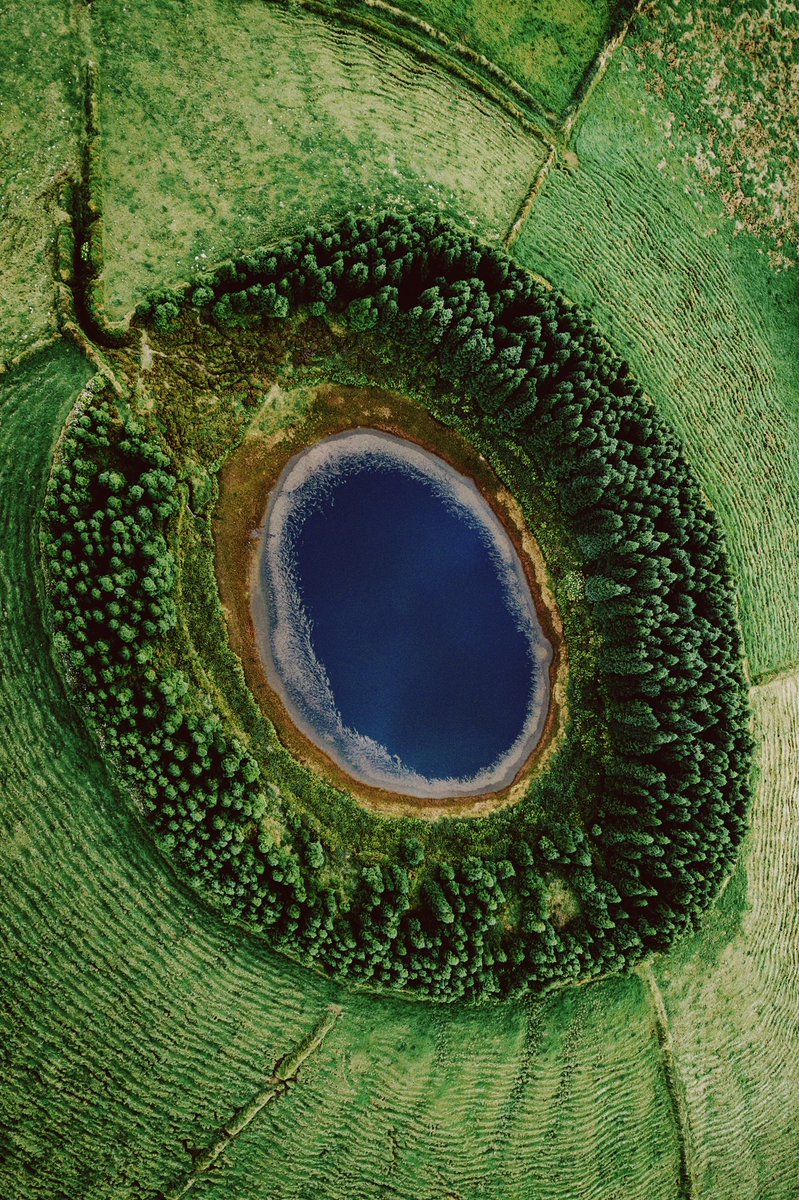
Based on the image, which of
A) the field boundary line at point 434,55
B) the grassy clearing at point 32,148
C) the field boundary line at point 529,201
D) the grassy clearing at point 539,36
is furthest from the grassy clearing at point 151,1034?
the grassy clearing at point 539,36

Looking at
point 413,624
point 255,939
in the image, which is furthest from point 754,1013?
point 413,624

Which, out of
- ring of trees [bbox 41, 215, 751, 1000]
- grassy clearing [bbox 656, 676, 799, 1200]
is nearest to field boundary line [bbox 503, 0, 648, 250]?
ring of trees [bbox 41, 215, 751, 1000]

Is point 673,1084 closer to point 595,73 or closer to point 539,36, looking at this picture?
point 595,73

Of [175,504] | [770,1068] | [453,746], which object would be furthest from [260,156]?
[770,1068]

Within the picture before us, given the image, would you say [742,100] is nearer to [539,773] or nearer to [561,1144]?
[539,773]

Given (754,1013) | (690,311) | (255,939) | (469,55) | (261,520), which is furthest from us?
(690,311)

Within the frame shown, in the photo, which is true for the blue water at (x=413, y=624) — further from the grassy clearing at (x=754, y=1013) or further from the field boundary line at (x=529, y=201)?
the grassy clearing at (x=754, y=1013)
